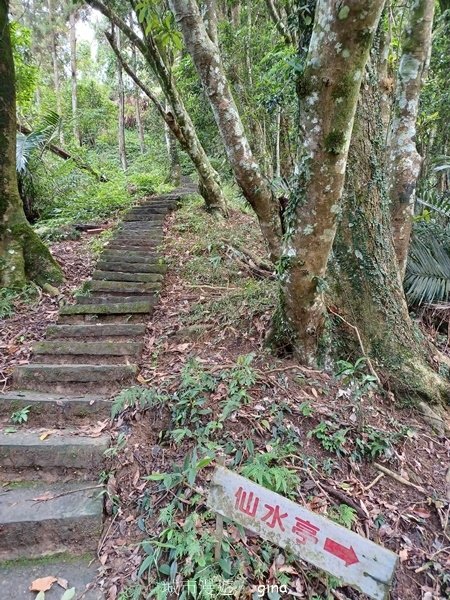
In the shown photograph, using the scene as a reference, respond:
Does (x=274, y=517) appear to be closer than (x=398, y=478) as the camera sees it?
Yes

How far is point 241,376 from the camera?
121 inches

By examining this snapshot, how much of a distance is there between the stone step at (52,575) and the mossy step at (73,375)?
143 centimetres

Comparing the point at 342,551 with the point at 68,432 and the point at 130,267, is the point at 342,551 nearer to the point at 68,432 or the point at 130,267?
the point at 68,432

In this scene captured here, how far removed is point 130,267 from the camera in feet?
17.8

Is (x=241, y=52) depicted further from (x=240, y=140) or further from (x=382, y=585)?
(x=382, y=585)

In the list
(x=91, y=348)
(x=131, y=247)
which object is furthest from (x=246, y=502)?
(x=131, y=247)

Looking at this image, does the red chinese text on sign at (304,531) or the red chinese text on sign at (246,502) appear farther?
the red chinese text on sign at (246,502)

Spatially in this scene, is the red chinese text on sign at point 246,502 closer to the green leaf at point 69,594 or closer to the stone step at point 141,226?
the green leaf at point 69,594

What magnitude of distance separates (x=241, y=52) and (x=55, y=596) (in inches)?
400

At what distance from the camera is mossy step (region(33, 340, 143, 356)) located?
12.4 ft

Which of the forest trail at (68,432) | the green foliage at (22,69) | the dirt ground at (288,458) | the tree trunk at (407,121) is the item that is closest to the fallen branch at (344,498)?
the dirt ground at (288,458)

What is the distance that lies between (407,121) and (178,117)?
4.73 m

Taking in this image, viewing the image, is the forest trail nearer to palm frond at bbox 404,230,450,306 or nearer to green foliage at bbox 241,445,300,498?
green foliage at bbox 241,445,300,498

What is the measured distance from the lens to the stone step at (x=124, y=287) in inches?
193
